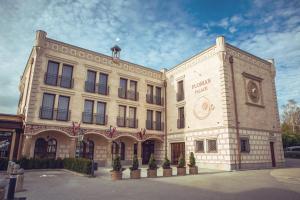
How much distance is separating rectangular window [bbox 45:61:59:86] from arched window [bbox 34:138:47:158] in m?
4.96

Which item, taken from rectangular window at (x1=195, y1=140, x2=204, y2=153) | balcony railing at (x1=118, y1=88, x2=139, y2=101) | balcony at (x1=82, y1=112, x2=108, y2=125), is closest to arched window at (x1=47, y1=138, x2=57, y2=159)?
balcony at (x1=82, y1=112, x2=108, y2=125)

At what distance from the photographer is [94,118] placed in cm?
2045

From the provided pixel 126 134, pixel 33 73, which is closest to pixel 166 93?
pixel 126 134

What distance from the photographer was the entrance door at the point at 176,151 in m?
22.0

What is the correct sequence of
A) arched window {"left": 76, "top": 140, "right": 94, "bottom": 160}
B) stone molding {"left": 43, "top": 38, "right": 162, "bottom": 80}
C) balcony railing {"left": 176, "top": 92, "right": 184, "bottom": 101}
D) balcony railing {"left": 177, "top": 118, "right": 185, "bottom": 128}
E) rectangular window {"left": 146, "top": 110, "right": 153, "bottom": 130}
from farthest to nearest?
rectangular window {"left": 146, "top": 110, "right": 153, "bottom": 130} < balcony railing {"left": 176, "top": 92, "right": 184, "bottom": 101} < balcony railing {"left": 177, "top": 118, "right": 185, "bottom": 128} < arched window {"left": 76, "top": 140, "right": 94, "bottom": 160} < stone molding {"left": 43, "top": 38, "right": 162, "bottom": 80}

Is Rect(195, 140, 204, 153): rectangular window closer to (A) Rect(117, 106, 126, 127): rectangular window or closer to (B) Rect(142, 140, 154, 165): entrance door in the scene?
(B) Rect(142, 140, 154, 165): entrance door

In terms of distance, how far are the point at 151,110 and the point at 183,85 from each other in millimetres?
4599

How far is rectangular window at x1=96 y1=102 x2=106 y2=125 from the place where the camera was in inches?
821

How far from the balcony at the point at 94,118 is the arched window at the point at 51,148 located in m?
3.05

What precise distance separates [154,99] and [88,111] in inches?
310

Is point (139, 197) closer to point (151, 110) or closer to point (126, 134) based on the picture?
point (126, 134)

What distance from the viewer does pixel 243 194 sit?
25.7ft

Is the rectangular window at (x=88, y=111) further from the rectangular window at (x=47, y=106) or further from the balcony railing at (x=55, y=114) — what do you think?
the rectangular window at (x=47, y=106)

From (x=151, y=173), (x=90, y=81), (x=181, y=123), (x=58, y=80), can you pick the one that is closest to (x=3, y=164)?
(x=58, y=80)
